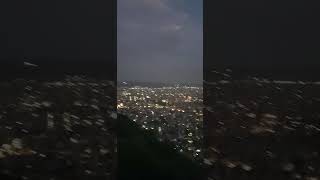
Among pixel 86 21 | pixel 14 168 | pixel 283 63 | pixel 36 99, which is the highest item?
pixel 86 21

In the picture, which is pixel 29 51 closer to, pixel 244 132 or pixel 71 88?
pixel 71 88

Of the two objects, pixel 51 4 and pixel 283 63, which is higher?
pixel 51 4

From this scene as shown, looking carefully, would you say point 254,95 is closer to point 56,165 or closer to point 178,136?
point 178,136

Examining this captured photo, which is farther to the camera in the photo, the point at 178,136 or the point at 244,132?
the point at 178,136

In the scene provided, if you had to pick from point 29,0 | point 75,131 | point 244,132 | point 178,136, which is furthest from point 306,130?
point 29,0

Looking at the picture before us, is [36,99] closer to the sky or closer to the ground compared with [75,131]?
closer to the sky

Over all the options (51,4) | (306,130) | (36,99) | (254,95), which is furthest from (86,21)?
(306,130)
